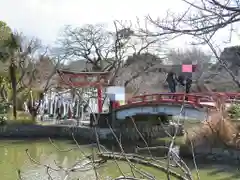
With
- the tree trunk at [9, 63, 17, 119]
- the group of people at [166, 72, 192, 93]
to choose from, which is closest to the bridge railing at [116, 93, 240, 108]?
the group of people at [166, 72, 192, 93]

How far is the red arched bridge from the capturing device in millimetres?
15680

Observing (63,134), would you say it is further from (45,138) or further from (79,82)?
(79,82)

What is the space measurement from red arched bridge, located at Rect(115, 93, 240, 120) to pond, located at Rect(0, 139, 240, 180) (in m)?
2.49

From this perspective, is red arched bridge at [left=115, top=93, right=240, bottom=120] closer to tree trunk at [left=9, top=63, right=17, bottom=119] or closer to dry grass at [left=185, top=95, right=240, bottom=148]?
dry grass at [left=185, top=95, right=240, bottom=148]

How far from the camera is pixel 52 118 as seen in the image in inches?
987

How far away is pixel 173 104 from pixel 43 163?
221 inches

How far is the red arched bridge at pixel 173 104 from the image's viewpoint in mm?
15680

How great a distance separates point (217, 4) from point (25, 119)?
2115cm

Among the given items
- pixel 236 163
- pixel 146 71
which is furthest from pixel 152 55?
pixel 236 163

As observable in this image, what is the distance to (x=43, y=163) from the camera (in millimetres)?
14609

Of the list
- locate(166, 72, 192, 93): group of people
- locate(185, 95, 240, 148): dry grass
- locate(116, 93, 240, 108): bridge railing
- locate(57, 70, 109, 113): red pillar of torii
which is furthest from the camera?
locate(57, 70, 109, 113): red pillar of torii

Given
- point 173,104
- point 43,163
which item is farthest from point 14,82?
point 173,104

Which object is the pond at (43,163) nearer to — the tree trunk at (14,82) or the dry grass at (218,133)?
the dry grass at (218,133)

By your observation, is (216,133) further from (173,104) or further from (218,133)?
(173,104)
